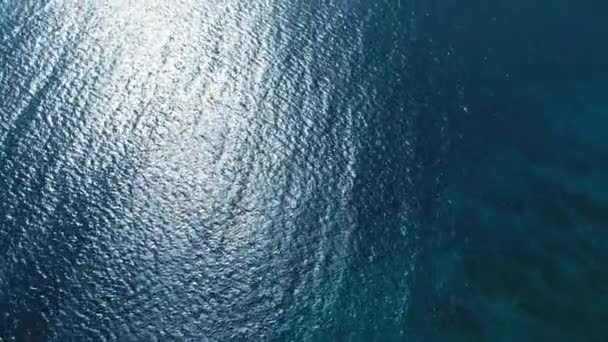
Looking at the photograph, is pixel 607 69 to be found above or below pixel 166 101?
above

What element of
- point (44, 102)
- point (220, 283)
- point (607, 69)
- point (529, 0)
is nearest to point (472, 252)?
point (220, 283)

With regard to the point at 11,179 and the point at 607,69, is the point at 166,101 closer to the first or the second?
the point at 11,179

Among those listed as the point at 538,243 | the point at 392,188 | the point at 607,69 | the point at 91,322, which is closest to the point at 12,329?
the point at 91,322

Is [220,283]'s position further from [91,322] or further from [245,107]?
[245,107]

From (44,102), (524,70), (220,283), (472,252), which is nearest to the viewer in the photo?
(220,283)

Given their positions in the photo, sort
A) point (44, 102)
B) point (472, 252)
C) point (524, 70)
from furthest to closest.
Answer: point (524, 70), point (44, 102), point (472, 252)

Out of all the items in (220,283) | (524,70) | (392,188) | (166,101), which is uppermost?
(524,70)

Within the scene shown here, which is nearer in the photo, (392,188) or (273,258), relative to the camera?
(273,258)
